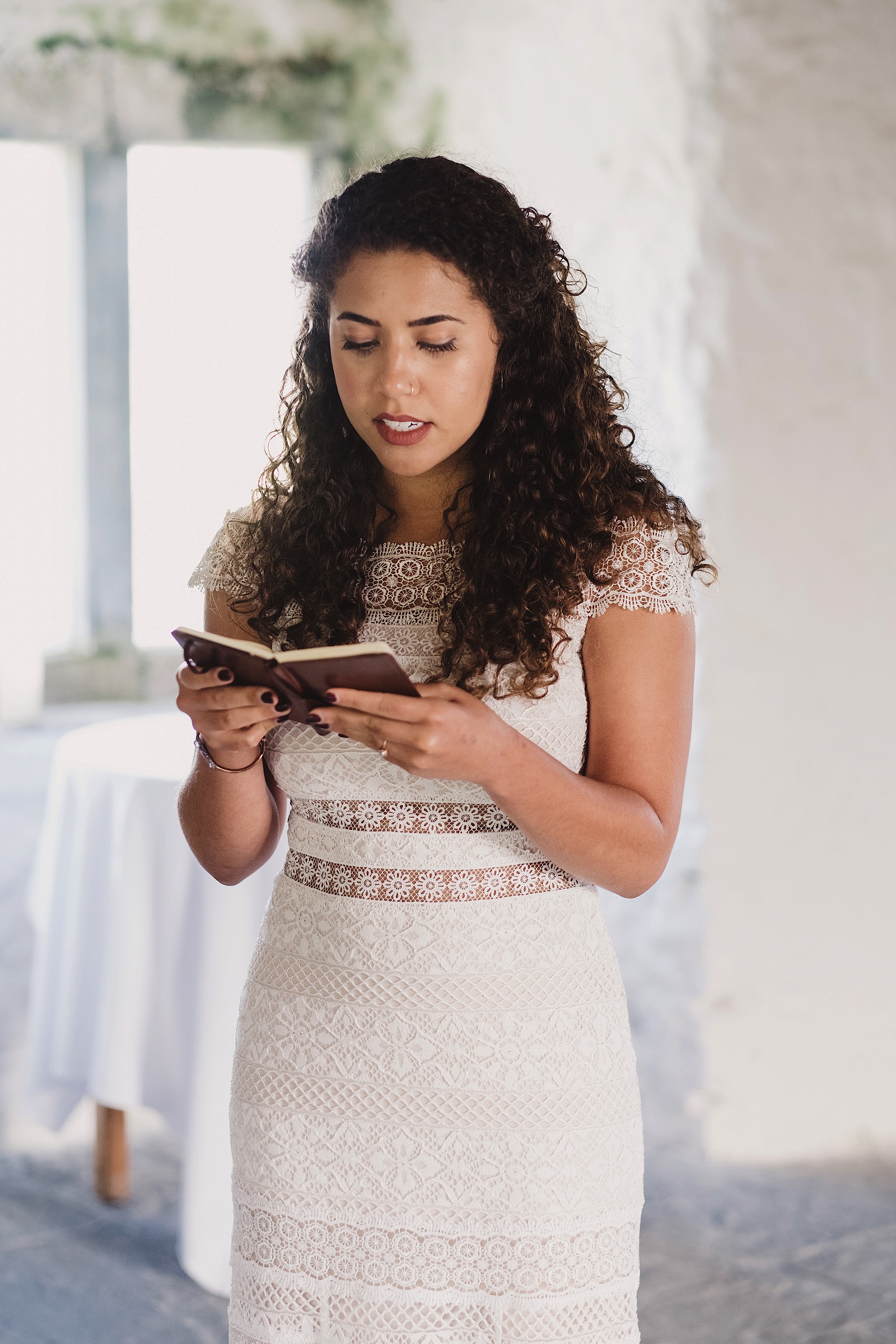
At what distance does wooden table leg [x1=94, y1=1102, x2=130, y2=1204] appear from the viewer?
3.14 metres

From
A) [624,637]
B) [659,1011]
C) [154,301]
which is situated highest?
[154,301]

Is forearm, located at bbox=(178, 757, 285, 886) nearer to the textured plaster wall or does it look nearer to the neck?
the neck

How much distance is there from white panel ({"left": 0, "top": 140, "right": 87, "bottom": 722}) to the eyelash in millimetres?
3393

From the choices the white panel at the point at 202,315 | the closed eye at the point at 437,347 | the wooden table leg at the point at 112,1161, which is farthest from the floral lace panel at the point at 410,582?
the white panel at the point at 202,315

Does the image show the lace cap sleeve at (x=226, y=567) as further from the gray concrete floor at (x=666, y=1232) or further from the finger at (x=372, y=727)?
the gray concrete floor at (x=666, y=1232)

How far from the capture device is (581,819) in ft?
4.09

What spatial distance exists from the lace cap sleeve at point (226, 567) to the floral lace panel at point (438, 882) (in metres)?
0.36

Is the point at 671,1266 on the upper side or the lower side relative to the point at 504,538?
lower

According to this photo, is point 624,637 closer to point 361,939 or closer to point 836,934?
point 361,939

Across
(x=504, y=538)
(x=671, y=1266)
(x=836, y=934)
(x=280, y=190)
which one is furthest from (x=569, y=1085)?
(x=280, y=190)

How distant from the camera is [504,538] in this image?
139 cm

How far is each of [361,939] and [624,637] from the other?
401 mm

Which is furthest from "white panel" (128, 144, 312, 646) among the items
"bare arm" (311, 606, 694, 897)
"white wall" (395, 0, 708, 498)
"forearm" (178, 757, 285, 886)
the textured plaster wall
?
"bare arm" (311, 606, 694, 897)

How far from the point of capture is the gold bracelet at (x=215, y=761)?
141 centimetres
